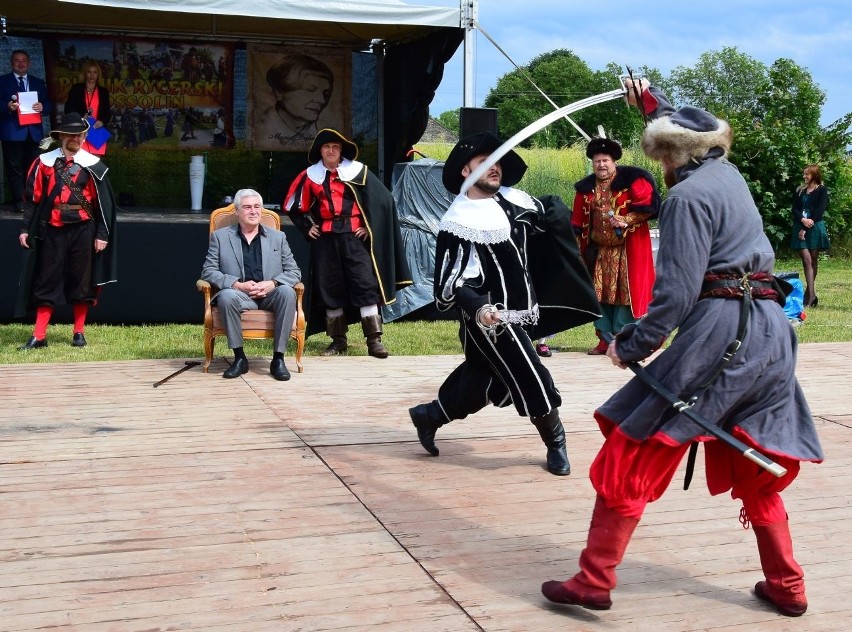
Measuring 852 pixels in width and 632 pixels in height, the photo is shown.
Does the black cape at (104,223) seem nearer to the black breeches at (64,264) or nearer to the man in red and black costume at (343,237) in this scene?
the black breeches at (64,264)

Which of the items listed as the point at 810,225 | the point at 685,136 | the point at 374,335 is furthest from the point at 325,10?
the point at 685,136

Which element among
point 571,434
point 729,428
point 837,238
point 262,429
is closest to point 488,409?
point 571,434

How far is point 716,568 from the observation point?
155 inches

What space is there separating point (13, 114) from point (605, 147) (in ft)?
19.9

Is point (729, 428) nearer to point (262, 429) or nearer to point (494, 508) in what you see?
point (494, 508)

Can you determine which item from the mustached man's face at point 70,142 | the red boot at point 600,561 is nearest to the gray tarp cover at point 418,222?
the mustached man's face at point 70,142

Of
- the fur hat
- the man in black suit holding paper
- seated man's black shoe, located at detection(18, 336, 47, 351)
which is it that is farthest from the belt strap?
the man in black suit holding paper

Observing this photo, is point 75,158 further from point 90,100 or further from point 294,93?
Result: point 294,93

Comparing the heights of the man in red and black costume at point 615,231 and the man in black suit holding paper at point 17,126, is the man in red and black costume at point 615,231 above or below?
below

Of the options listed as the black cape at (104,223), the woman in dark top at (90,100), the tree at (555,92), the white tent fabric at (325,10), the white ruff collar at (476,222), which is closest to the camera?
the white ruff collar at (476,222)

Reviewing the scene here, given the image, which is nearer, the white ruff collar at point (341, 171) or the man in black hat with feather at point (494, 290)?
the man in black hat with feather at point (494, 290)

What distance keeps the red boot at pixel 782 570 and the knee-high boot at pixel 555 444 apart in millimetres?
1708

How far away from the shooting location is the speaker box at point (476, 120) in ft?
32.2

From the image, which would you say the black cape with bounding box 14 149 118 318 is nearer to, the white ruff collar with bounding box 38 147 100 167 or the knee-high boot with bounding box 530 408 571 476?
the white ruff collar with bounding box 38 147 100 167
